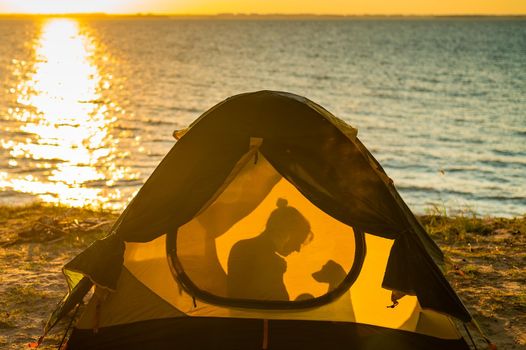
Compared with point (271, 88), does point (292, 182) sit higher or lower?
lower

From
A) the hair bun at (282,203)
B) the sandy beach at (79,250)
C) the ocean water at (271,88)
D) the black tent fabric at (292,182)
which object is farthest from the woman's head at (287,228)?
the ocean water at (271,88)

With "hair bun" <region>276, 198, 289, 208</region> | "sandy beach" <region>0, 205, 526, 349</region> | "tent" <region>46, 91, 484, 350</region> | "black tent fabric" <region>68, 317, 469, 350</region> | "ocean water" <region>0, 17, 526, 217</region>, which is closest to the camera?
"tent" <region>46, 91, 484, 350</region>

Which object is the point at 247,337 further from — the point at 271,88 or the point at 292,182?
the point at 271,88

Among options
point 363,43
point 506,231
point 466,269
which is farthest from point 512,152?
point 363,43

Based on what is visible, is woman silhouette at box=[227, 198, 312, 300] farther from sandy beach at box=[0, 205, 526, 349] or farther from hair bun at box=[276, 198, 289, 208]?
sandy beach at box=[0, 205, 526, 349]

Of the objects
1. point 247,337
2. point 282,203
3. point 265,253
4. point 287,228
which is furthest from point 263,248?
point 247,337

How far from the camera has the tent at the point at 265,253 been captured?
5602 millimetres

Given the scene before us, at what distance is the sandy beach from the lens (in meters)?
6.51

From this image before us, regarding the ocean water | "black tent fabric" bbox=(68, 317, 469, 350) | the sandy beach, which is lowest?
"black tent fabric" bbox=(68, 317, 469, 350)

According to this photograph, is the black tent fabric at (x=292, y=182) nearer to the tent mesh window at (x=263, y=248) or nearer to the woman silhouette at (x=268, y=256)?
the tent mesh window at (x=263, y=248)

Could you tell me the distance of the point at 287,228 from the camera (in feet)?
20.5

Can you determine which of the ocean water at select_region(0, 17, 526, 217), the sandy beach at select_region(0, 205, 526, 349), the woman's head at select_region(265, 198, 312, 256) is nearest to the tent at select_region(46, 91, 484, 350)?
the woman's head at select_region(265, 198, 312, 256)

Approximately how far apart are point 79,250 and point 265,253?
3.72 metres

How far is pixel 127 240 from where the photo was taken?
224 inches
